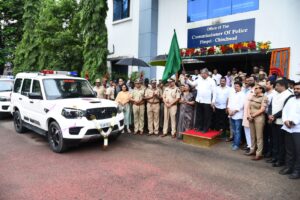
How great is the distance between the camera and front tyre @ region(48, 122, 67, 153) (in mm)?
6370

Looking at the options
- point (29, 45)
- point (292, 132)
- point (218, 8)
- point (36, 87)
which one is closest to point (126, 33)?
point (218, 8)

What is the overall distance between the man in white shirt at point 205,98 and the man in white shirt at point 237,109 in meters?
0.60

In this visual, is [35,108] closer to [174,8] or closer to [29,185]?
[29,185]

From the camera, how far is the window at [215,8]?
11.2 metres

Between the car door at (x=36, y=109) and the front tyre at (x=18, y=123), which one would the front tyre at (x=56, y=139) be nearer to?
the car door at (x=36, y=109)

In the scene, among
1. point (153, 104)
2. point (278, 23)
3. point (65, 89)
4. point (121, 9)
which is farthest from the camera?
point (121, 9)

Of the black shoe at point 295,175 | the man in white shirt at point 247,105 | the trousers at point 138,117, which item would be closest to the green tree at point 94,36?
the trousers at point 138,117

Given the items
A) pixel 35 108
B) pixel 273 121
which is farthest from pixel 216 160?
pixel 35 108

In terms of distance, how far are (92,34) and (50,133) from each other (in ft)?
28.7

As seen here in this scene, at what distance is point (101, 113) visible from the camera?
6684mm

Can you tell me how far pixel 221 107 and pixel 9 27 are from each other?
22763 millimetres

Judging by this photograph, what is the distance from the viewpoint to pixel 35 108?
7438 mm

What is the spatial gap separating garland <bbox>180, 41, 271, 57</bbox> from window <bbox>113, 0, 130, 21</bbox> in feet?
18.3

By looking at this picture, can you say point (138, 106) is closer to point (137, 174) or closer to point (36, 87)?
point (36, 87)
